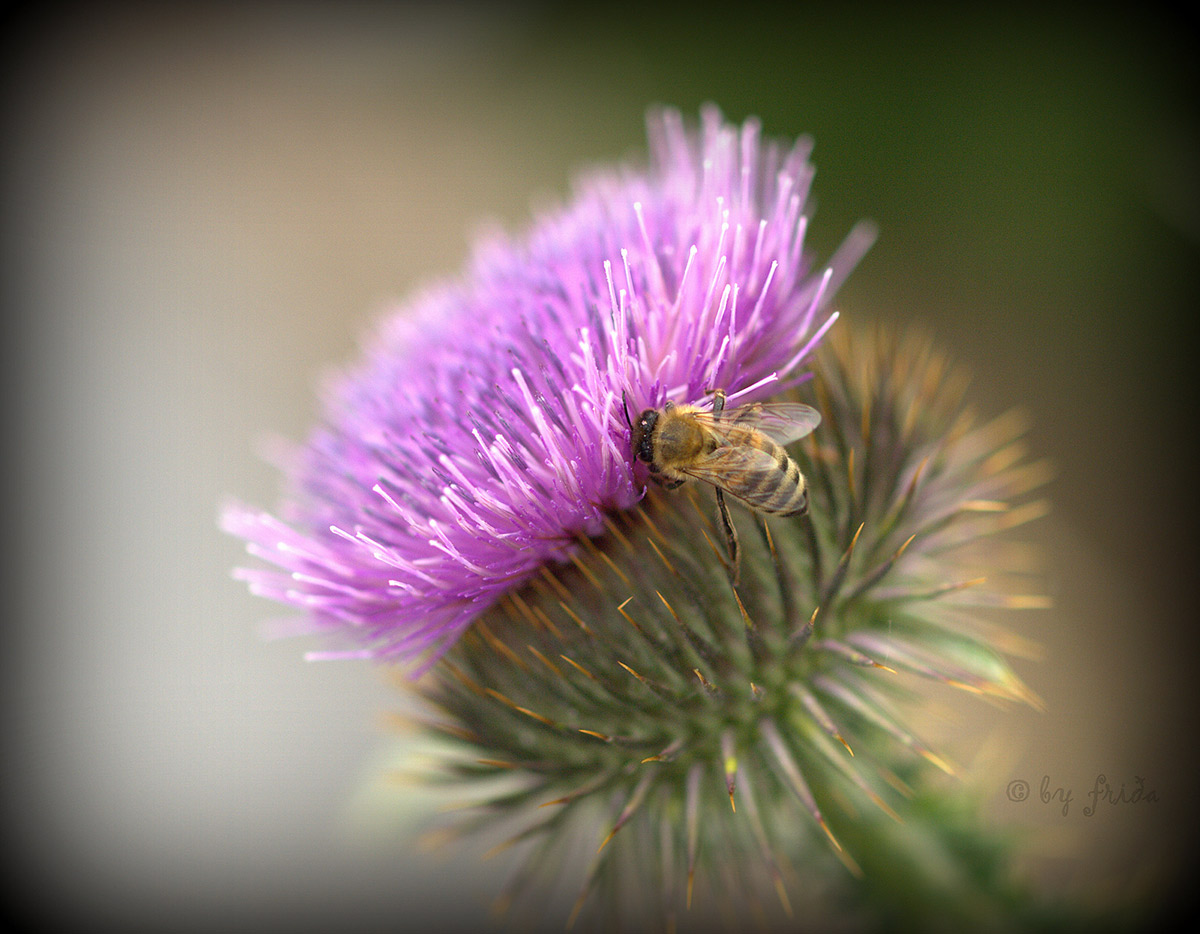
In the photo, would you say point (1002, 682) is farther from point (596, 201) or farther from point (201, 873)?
point (201, 873)

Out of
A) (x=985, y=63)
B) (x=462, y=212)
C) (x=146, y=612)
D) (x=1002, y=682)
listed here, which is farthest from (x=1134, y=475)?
(x=146, y=612)

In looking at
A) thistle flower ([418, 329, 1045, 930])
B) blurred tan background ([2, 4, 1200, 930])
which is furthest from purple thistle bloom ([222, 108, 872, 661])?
blurred tan background ([2, 4, 1200, 930])

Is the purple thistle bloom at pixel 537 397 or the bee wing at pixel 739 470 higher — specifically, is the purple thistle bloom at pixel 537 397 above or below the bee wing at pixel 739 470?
above

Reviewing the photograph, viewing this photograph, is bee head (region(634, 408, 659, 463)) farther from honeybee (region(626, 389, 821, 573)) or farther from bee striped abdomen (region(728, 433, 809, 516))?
bee striped abdomen (region(728, 433, 809, 516))

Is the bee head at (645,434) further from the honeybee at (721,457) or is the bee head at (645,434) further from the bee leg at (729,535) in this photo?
the bee leg at (729,535)

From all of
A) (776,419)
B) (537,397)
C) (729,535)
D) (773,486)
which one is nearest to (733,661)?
(729,535)

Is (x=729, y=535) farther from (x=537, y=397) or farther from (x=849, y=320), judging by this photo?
(x=849, y=320)

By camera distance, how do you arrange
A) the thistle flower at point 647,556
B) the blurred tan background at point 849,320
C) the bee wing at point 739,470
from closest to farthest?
1. the bee wing at point 739,470
2. the thistle flower at point 647,556
3. the blurred tan background at point 849,320

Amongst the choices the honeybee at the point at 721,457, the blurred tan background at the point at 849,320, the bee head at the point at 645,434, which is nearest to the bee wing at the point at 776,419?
the honeybee at the point at 721,457
